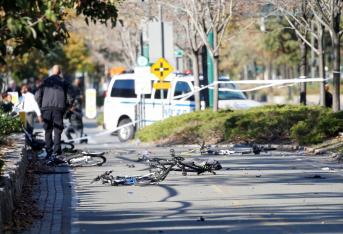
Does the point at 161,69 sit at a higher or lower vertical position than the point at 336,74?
higher

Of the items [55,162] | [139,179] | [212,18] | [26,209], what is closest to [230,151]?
[55,162]

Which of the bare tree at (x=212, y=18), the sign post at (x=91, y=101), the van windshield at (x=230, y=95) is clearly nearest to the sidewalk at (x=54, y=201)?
the bare tree at (x=212, y=18)

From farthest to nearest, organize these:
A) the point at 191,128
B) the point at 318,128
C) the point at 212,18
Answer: the point at 212,18, the point at 191,128, the point at 318,128

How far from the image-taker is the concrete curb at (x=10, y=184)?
1114 centimetres

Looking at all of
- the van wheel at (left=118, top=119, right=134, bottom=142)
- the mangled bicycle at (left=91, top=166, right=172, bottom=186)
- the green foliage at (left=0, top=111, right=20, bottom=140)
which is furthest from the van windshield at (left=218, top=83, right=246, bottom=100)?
the mangled bicycle at (left=91, top=166, right=172, bottom=186)

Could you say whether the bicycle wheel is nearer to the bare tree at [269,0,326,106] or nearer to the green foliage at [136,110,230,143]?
the green foliage at [136,110,230,143]

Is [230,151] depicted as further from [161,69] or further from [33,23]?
[33,23]

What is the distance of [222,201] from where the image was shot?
13961 millimetres

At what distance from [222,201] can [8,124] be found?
964 cm

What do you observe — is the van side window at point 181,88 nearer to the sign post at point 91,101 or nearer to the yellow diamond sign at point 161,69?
the yellow diamond sign at point 161,69

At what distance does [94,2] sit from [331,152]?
41.6ft

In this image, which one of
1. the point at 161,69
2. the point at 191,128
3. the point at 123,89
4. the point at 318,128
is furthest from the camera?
the point at 123,89

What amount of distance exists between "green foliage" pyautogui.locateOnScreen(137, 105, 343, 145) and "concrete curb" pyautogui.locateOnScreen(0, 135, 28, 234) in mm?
8602

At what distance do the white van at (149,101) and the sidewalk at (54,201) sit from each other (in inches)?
535
